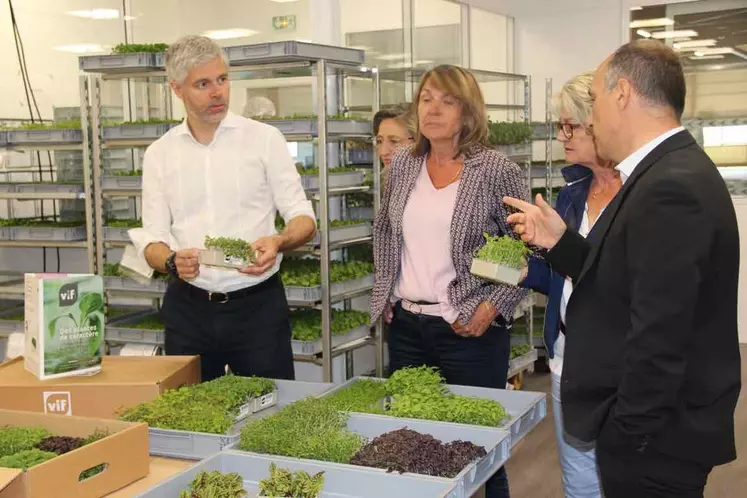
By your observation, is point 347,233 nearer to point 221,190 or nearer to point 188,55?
point 221,190

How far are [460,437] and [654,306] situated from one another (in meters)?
0.70

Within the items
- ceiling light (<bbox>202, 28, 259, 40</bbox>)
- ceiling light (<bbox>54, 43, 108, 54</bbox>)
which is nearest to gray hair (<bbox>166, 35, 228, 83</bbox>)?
ceiling light (<bbox>54, 43, 108, 54</bbox>)

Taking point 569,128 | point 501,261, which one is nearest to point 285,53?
point 569,128

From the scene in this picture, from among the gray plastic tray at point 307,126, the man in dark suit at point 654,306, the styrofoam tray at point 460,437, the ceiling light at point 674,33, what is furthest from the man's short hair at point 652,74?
the ceiling light at point 674,33

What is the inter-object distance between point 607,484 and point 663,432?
8.5 inches

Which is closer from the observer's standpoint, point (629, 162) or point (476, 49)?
point (629, 162)

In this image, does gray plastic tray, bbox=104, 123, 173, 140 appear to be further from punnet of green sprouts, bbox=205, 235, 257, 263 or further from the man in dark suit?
the man in dark suit

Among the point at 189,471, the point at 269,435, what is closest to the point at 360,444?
the point at 269,435

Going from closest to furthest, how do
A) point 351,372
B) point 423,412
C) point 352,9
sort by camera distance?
point 423,412, point 351,372, point 352,9

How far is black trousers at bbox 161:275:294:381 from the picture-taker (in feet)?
9.65

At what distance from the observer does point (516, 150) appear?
5766mm

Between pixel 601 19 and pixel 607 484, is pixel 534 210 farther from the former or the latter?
pixel 601 19

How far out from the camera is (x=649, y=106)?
1863 mm

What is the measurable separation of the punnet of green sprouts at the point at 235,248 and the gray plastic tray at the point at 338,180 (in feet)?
6.19
